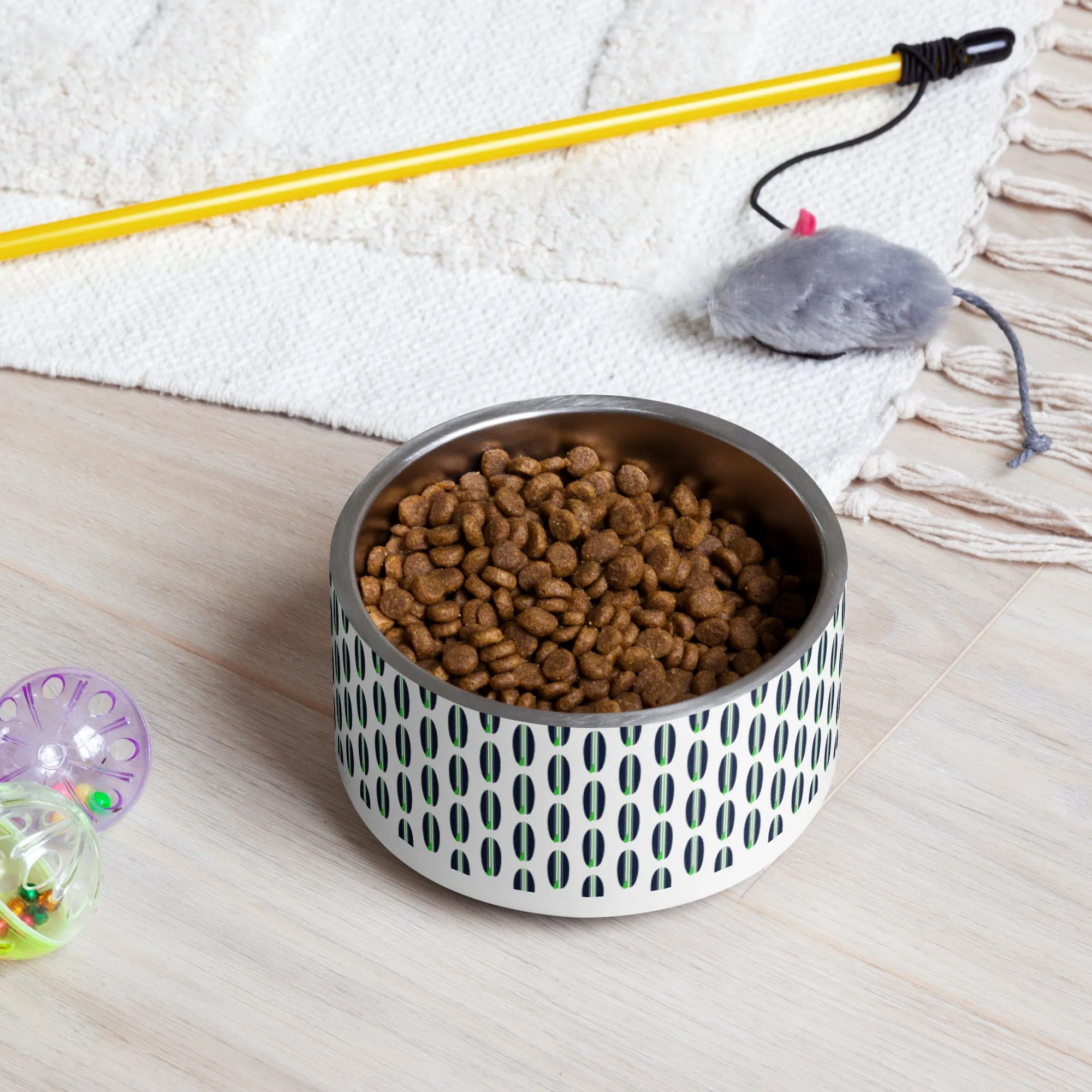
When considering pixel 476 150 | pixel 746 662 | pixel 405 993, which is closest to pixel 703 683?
pixel 746 662

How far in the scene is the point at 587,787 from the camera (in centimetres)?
71

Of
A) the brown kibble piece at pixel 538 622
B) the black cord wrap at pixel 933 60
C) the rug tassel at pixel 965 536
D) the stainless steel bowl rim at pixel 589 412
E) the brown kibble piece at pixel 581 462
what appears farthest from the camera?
the black cord wrap at pixel 933 60

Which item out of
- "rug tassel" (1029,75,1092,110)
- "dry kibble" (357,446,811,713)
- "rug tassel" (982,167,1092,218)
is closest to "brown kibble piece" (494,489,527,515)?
"dry kibble" (357,446,811,713)

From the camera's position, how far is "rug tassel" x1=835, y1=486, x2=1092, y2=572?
1022 mm

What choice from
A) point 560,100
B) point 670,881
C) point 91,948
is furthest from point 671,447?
point 560,100

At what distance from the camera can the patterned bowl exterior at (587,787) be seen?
70 cm

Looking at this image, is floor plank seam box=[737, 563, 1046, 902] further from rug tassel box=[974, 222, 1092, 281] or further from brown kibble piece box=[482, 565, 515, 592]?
rug tassel box=[974, 222, 1092, 281]

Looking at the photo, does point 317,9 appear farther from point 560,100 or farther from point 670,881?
point 670,881

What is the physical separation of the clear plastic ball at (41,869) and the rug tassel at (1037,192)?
0.99 meters

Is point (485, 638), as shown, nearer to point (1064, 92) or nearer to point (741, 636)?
point (741, 636)

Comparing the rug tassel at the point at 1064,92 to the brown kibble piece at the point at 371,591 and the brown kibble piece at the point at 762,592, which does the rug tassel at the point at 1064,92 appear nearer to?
the brown kibble piece at the point at 762,592

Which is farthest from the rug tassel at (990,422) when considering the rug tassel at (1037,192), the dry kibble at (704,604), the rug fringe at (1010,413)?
the dry kibble at (704,604)

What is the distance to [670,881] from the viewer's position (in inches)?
29.7

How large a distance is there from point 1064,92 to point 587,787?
1025 mm
